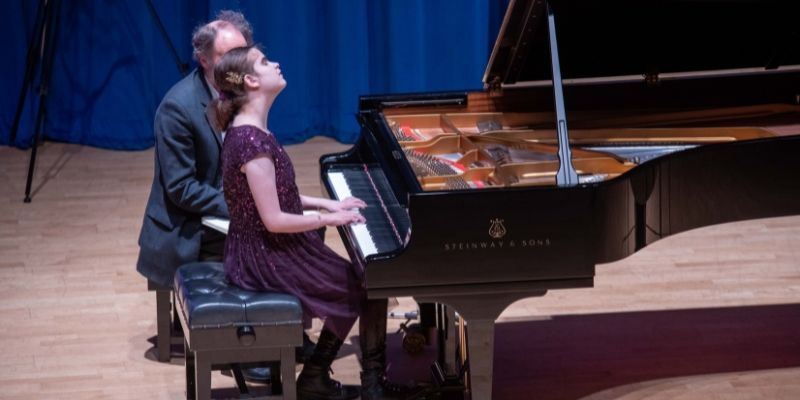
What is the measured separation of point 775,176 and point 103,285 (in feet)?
8.91

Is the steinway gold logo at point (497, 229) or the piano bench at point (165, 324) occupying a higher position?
the steinway gold logo at point (497, 229)

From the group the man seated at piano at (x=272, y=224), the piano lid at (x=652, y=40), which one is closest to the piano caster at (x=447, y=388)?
the man seated at piano at (x=272, y=224)

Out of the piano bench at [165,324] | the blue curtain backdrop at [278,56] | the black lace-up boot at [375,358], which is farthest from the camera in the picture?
the blue curtain backdrop at [278,56]

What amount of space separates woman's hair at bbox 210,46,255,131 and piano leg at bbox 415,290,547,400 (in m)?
0.77

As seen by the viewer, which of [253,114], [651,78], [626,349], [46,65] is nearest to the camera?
[253,114]

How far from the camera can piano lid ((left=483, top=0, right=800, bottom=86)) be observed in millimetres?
4336

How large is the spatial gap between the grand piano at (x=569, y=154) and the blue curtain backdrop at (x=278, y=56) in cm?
263

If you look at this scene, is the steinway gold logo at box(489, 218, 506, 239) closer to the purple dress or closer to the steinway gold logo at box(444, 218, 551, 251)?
the steinway gold logo at box(444, 218, 551, 251)

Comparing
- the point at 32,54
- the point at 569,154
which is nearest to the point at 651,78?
the point at 569,154

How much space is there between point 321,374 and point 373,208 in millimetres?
532

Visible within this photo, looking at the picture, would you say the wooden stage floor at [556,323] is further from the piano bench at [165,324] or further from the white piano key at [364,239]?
the white piano key at [364,239]

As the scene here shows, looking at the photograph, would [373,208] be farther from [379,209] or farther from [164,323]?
[164,323]

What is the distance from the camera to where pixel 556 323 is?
4699 millimetres

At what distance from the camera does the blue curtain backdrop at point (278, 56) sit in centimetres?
719
